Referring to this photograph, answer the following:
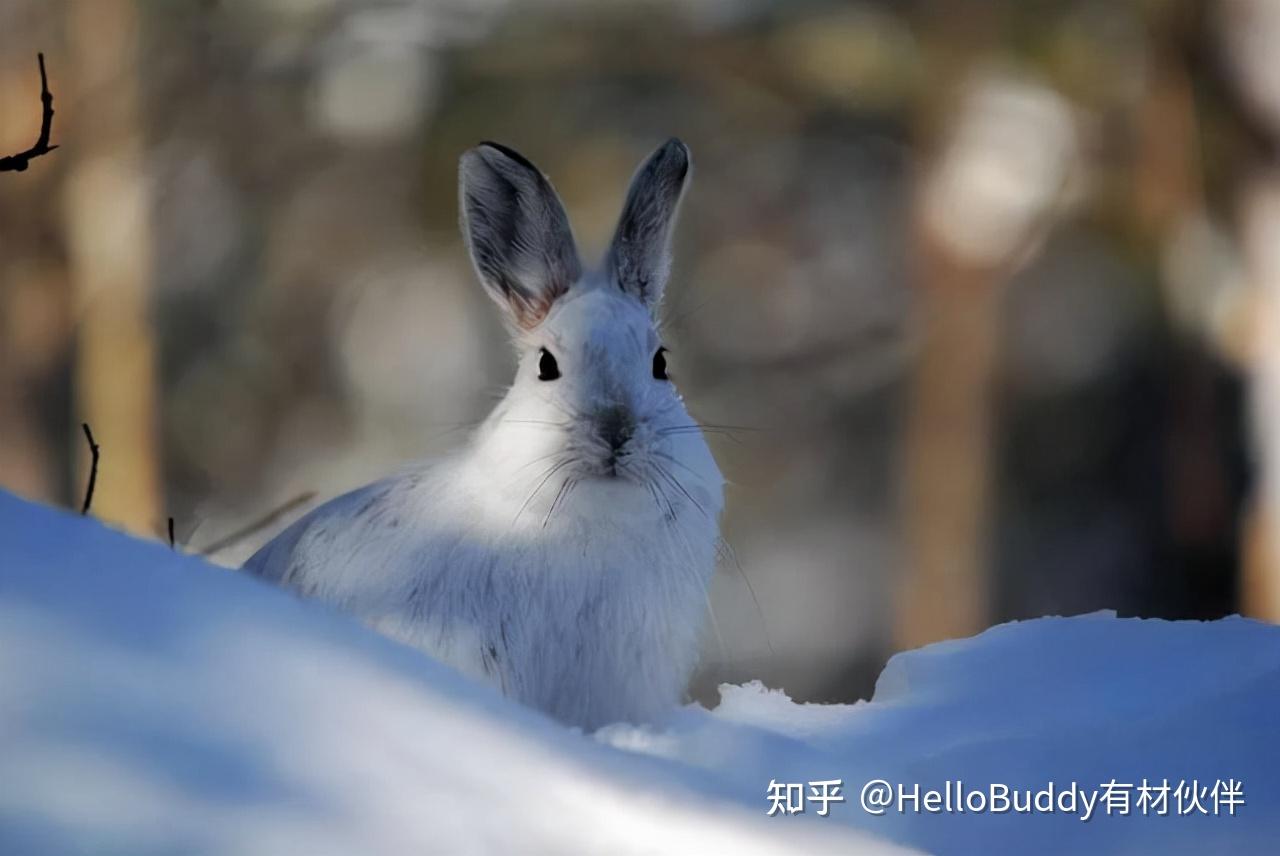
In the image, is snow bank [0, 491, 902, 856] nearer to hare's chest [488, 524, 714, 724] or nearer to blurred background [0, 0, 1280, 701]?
hare's chest [488, 524, 714, 724]

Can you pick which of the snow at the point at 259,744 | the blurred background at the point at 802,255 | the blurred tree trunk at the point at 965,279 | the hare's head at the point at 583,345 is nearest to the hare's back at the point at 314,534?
the hare's head at the point at 583,345

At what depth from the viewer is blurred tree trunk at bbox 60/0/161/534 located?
247 centimetres

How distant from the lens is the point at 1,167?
3.33 ft

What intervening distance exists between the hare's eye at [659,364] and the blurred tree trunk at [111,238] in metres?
1.38

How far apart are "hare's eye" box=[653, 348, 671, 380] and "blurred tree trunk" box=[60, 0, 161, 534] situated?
138 centimetres

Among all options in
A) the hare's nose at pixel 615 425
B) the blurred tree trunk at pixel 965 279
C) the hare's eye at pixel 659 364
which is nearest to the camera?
the hare's nose at pixel 615 425

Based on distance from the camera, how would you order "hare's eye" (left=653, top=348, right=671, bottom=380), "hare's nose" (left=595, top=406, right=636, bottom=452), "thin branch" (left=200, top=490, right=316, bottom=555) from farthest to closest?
"thin branch" (left=200, top=490, right=316, bottom=555), "hare's eye" (left=653, top=348, right=671, bottom=380), "hare's nose" (left=595, top=406, right=636, bottom=452)

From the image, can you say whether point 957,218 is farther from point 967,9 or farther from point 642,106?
point 642,106

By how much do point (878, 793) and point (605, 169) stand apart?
1.56 meters

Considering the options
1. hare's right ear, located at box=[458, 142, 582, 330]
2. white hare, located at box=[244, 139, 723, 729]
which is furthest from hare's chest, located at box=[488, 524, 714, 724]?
hare's right ear, located at box=[458, 142, 582, 330]

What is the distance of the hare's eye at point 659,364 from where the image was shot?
4.33 feet

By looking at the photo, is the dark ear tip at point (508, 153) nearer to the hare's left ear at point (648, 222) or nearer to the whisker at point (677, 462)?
the hare's left ear at point (648, 222)

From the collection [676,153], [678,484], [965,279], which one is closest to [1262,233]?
[965,279]

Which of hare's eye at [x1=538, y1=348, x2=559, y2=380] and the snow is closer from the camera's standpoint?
the snow
